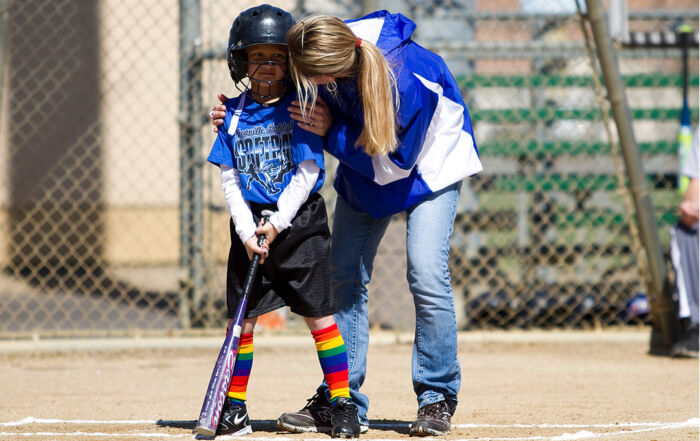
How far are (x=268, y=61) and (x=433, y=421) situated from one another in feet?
4.79

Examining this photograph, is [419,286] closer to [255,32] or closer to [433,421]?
[433,421]

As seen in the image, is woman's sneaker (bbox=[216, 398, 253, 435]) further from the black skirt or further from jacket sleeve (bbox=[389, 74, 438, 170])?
jacket sleeve (bbox=[389, 74, 438, 170])

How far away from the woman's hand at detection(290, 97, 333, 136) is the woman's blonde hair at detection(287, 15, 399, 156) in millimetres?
80

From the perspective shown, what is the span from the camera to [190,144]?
6316 mm

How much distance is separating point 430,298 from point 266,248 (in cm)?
66

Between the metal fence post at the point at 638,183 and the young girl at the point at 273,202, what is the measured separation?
2625mm

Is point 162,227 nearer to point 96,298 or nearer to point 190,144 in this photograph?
point 96,298

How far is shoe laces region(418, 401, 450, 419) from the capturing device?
11.1 ft

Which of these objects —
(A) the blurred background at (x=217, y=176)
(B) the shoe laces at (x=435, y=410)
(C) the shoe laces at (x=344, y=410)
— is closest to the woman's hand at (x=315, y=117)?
(C) the shoe laces at (x=344, y=410)

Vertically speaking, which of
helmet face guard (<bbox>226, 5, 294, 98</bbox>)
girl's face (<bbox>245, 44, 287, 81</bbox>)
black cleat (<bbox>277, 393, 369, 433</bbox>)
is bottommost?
black cleat (<bbox>277, 393, 369, 433</bbox>)

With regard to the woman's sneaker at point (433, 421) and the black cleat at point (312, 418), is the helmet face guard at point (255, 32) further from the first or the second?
the woman's sneaker at point (433, 421)

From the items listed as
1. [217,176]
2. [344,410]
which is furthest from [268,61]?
[217,176]

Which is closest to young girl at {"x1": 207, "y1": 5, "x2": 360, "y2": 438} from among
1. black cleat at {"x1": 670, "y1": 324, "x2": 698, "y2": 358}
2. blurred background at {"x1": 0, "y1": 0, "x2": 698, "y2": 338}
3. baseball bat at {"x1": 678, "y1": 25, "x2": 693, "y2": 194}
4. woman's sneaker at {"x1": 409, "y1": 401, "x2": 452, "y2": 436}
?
woman's sneaker at {"x1": 409, "y1": 401, "x2": 452, "y2": 436}

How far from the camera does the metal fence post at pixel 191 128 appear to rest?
6293 mm
